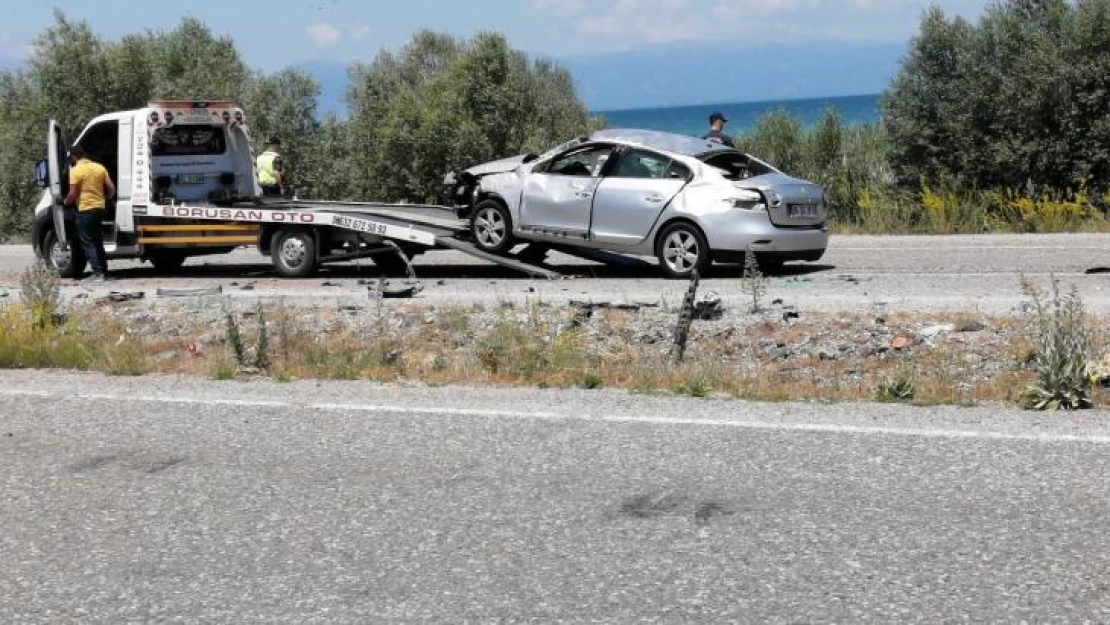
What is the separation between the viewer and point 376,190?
3008 cm

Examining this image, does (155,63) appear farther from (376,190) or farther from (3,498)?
(3,498)

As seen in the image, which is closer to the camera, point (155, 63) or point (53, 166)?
point (53, 166)

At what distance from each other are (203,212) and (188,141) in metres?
1.52

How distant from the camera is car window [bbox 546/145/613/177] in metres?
15.2

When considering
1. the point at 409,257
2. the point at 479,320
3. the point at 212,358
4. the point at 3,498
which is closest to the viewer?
the point at 3,498

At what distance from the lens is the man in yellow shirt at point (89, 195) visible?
16.1 meters

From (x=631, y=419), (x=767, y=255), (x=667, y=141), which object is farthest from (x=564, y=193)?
(x=631, y=419)

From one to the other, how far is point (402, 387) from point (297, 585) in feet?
11.8

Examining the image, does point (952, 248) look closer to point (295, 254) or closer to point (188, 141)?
point (295, 254)

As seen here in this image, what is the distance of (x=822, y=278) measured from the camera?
1461 centimetres

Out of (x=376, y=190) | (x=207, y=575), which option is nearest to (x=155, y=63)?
(x=376, y=190)

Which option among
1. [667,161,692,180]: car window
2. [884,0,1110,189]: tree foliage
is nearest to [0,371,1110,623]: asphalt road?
[667,161,692,180]: car window

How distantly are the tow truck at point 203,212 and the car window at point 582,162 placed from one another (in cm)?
117

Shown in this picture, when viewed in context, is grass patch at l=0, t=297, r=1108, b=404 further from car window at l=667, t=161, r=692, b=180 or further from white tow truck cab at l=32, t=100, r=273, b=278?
white tow truck cab at l=32, t=100, r=273, b=278
